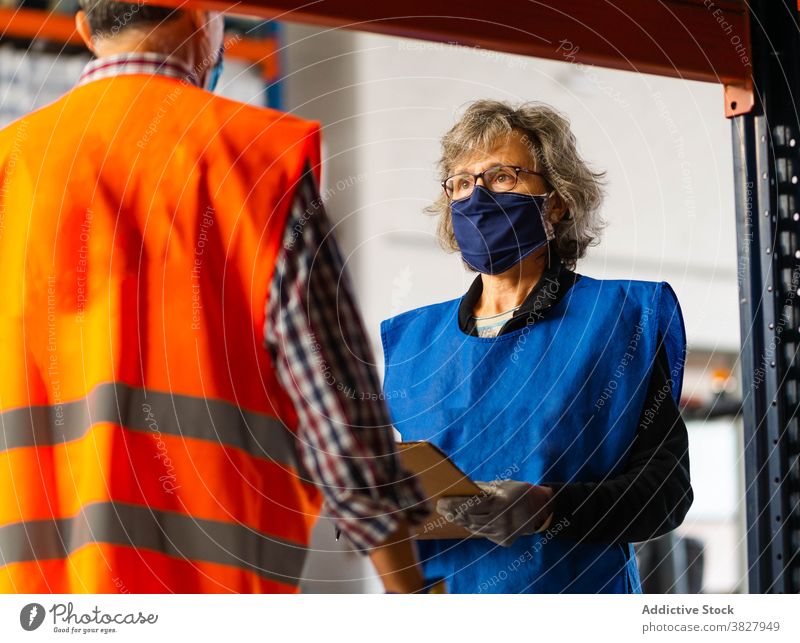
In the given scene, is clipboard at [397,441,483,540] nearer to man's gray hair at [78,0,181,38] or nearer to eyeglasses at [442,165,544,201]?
eyeglasses at [442,165,544,201]

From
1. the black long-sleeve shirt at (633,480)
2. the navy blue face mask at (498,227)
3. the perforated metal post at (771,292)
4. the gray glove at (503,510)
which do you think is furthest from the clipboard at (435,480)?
the perforated metal post at (771,292)

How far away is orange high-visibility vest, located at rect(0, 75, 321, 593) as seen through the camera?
97 cm

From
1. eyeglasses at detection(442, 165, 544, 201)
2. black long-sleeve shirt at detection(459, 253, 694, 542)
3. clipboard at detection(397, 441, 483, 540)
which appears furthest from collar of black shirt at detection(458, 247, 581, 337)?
clipboard at detection(397, 441, 483, 540)

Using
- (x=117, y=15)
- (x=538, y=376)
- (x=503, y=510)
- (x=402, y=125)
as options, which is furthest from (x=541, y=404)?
(x=117, y=15)

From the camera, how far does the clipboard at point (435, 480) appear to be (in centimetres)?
97

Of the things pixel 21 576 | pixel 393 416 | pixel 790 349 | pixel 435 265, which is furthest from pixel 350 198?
pixel 790 349

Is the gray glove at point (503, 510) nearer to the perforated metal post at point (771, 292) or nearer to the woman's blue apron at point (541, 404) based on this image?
the woman's blue apron at point (541, 404)

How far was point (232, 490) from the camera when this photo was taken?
1002mm

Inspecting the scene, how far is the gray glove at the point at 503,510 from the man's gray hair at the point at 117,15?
2.02 ft

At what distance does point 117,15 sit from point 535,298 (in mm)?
566

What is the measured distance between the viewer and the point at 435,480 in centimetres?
102

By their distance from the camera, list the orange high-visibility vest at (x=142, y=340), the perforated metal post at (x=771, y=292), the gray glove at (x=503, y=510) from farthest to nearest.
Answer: the perforated metal post at (x=771, y=292), the gray glove at (x=503, y=510), the orange high-visibility vest at (x=142, y=340)
